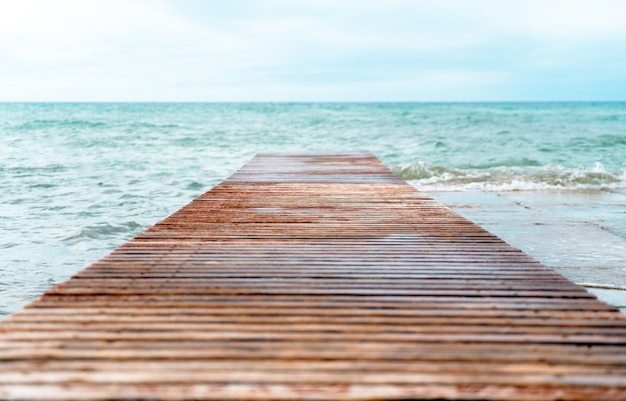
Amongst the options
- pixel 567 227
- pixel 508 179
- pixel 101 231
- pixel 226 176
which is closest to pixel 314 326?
pixel 567 227

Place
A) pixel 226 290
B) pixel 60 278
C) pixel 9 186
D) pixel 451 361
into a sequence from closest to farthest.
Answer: pixel 451 361
pixel 226 290
pixel 60 278
pixel 9 186

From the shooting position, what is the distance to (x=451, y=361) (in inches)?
62.9

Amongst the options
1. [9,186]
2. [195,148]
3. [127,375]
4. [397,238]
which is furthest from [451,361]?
[195,148]

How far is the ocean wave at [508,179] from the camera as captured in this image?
9836 millimetres

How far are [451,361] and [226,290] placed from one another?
38.4 inches

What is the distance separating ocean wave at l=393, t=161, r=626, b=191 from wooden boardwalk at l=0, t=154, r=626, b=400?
23.1ft

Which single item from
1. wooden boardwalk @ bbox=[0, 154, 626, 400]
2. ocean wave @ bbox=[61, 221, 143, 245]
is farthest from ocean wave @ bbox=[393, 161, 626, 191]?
wooden boardwalk @ bbox=[0, 154, 626, 400]

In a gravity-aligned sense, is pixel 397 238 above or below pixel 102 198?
above

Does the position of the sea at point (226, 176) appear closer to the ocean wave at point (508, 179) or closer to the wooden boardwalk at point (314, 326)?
the ocean wave at point (508, 179)

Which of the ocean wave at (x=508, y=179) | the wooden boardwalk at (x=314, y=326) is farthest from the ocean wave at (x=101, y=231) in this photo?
the ocean wave at (x=508, y=179)

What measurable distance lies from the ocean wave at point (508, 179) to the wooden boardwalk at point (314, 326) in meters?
7.03

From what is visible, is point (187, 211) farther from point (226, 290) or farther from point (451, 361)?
point (451, 361)

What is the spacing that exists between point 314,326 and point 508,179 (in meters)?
9.57

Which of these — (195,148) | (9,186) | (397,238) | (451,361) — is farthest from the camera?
(195,148)
